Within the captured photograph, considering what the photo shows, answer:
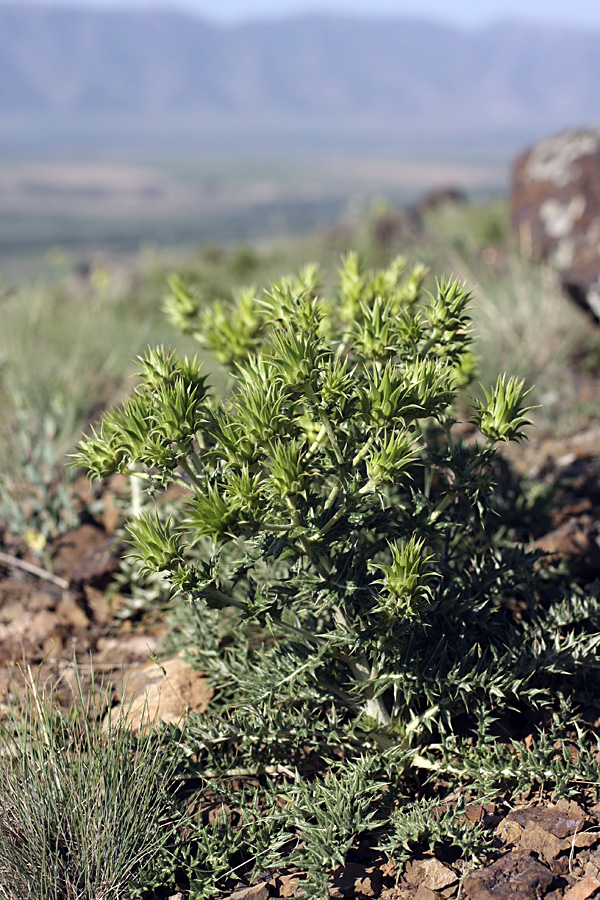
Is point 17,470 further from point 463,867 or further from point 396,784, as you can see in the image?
Answer: point 463,867

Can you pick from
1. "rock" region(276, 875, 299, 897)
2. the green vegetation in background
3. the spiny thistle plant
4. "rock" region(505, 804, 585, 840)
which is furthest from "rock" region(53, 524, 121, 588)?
"rock" region(505, 804, 585, 840)

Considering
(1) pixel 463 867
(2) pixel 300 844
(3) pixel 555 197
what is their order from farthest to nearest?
(3) pixel 555 197, (2) pixel 300 844, (1) pixel 463 867

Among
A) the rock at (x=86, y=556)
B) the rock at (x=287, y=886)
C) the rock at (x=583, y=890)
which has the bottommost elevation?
the rock at (x=583, y=890)

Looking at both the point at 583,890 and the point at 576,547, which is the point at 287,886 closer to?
the point at 583,890

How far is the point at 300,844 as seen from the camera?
2334 millimetres

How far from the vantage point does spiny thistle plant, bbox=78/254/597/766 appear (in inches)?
79.4

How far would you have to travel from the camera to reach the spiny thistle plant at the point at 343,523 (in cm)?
202

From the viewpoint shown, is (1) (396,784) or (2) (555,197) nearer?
(1) (396,784)

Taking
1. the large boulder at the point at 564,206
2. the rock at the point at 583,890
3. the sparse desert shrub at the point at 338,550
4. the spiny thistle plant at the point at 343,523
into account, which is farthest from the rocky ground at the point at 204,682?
the large boulder at the point at 564,206

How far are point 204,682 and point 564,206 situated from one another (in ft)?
16.2

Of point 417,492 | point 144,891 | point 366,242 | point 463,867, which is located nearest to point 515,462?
point 417,492

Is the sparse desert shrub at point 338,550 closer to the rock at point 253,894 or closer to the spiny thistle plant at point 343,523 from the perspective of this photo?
the spiny thistle plant at point 343,523

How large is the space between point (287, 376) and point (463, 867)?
1396 mm

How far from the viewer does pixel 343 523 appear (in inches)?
86.0
